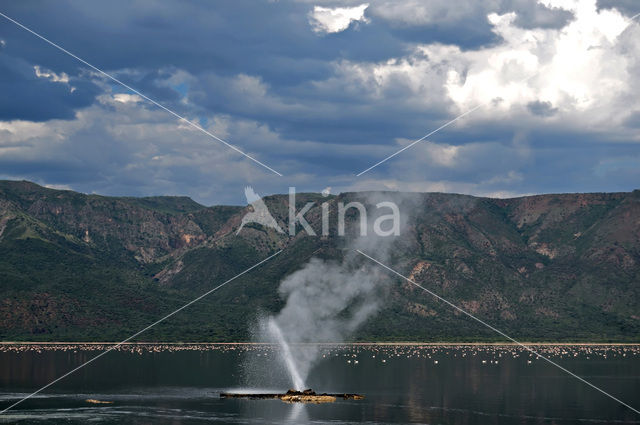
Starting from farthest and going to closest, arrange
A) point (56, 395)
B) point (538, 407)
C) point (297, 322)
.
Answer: point (297, 322) < point (56, 395) < point (538, 407)

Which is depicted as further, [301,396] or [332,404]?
[301,396]

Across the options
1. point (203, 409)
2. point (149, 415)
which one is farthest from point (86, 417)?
point (203, 409)

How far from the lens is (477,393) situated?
168625mm

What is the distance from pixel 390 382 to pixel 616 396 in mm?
49227

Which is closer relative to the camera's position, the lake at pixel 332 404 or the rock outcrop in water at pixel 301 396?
the lake at pixel 332 404

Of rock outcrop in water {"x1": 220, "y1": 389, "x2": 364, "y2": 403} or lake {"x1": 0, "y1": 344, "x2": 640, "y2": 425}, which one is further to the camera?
rock outcrop in water {"x1": 220, "y1": 389, "x2": 364, "y2": 403}

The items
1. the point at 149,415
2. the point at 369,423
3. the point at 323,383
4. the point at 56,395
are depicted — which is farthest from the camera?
the point at 323,383

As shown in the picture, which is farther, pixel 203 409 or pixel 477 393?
pixel 477 393

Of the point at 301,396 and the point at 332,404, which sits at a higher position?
the point at 301,396

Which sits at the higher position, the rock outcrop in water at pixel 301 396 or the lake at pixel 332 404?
the rock outcrop in water at pixel 301 396

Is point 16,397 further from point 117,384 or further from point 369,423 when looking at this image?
point 369,423

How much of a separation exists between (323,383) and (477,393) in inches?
1329

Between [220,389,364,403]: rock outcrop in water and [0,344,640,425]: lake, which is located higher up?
[220,389,364,403]: rock outcrop in water

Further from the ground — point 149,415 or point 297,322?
point 297,322
